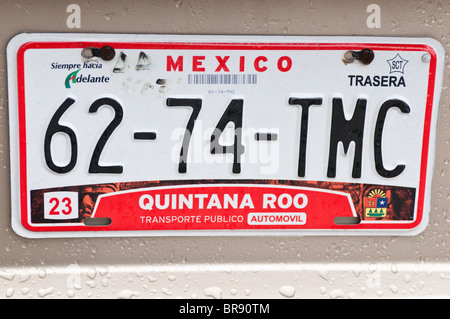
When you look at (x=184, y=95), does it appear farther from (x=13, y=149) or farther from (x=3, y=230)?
(x=3, y=230)

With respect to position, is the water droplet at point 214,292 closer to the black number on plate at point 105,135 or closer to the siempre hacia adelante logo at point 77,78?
the black number on plate at point 105,135

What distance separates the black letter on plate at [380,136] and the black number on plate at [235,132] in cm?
35

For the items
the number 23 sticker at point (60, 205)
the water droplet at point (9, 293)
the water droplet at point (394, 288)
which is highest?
the number 23 sticker at point (60, 205)

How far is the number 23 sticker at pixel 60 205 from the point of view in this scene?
1.52 meters

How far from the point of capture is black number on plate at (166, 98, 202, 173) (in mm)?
1482

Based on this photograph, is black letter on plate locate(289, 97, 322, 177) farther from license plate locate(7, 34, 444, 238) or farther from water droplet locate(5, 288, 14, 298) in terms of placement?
water droplet locate(5, 288, 14, 298)

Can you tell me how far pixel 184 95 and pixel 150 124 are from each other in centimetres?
11

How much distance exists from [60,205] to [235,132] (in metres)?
0.49

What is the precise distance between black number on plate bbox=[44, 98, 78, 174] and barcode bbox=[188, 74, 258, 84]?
0.31 meters

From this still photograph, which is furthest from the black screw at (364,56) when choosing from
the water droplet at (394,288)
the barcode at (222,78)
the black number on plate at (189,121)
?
the water droplet at (394,288)

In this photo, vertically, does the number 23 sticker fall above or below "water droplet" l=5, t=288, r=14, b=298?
above

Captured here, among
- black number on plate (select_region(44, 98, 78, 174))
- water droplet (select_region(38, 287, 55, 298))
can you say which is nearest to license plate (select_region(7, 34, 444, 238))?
black number on plate (select_region(44, 98, 78, 174))

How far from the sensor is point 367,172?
1.54 metres

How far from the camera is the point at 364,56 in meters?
1.50
